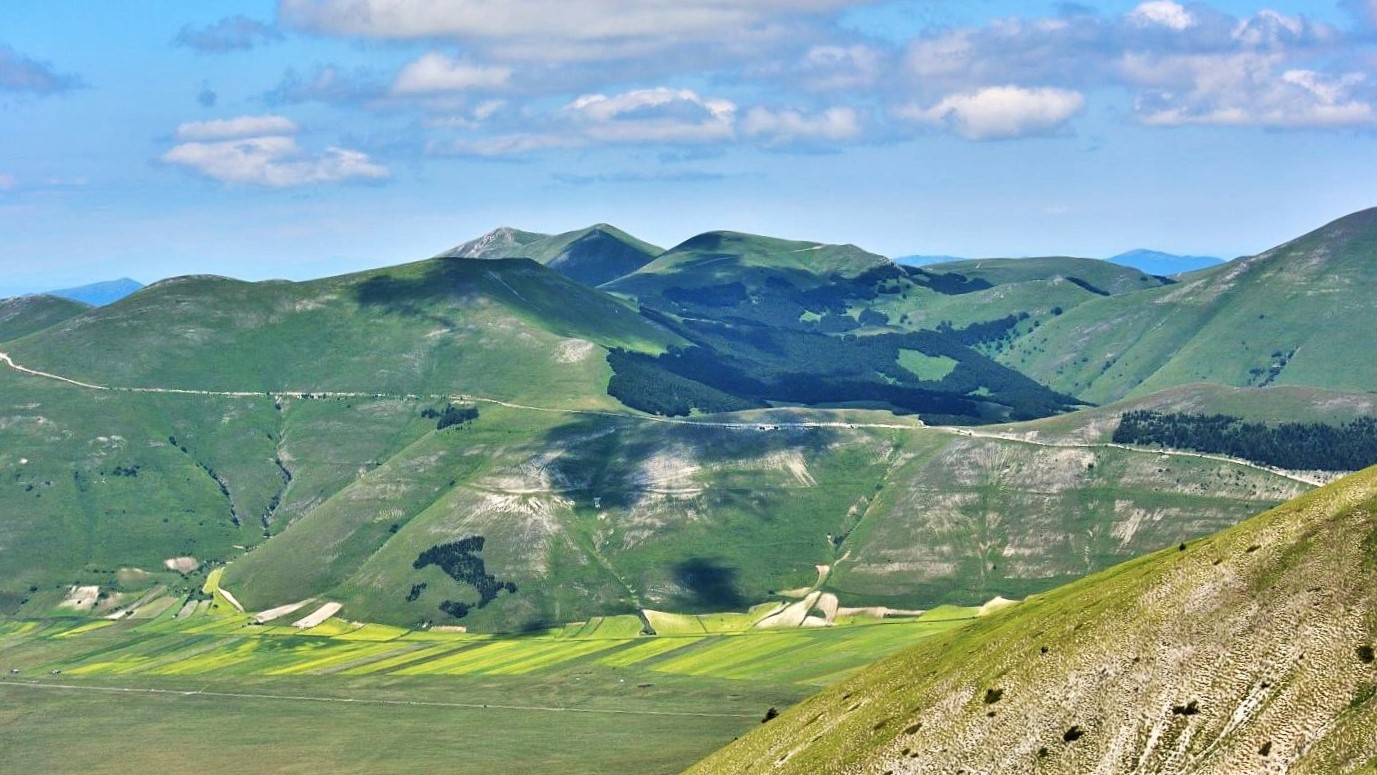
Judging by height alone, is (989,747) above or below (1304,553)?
below

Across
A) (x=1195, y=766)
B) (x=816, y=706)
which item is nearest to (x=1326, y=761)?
(x=1195, y=766)

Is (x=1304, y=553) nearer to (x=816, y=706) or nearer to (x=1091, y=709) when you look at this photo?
(x=1091, y=709)

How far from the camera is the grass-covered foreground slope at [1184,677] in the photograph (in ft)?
344

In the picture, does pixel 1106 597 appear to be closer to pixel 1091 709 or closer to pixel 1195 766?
pixel 1091 709

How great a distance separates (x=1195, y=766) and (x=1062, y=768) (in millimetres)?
11654

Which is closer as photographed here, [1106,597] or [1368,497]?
[1368,497]

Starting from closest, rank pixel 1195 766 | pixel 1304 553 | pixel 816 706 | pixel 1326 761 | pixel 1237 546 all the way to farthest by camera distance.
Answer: pixel 1326 761 < pixel 1195 766 < pixel 1304 553 < pixel 1237 546 < pixel 816 706

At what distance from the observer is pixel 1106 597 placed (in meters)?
137

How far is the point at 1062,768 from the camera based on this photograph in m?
115

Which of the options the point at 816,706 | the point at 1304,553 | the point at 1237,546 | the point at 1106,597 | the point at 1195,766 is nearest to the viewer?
the point at 1195,766

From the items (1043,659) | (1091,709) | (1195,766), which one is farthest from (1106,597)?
(1195,766)

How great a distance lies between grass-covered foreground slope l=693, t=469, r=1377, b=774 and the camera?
10489 cm

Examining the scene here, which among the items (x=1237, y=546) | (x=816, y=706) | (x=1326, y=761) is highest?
(x=1237, y=546)

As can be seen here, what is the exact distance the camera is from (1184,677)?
11575 centimetres
